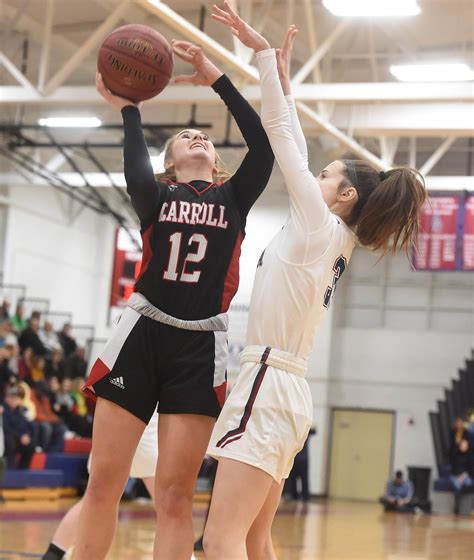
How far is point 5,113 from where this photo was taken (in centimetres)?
2098

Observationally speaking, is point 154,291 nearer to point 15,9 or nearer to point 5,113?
point 15,9

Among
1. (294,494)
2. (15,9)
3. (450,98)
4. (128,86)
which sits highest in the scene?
(15,9)

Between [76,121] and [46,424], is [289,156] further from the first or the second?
[76,121]

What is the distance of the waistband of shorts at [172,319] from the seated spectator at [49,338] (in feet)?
53.2

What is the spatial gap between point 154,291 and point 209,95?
36.1 ft

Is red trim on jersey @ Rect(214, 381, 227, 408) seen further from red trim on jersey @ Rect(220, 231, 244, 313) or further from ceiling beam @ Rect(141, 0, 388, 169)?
ceiling beam @ Rect(141, 0, 388, 169)

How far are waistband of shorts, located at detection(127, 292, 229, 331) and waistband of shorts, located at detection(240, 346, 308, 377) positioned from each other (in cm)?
18

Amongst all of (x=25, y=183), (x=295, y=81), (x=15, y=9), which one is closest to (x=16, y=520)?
(x=295, y=81)

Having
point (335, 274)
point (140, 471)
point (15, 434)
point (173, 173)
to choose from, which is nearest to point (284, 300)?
point (335, 274)

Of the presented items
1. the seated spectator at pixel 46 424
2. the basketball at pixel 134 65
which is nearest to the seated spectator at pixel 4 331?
the seated spectator at pixel 46 424

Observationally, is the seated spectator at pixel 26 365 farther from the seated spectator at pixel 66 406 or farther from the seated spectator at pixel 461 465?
the seated spectator at pixel 461 465

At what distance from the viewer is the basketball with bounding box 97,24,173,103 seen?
12.6ft

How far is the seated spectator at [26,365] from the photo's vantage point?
17.5 meters

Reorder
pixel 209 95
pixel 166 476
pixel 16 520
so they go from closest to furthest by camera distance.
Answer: pixel 166 476 → pixel 16 520 → pixel 209 95
